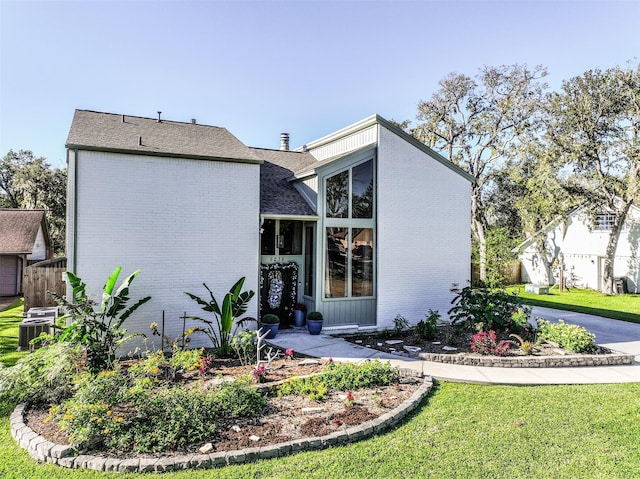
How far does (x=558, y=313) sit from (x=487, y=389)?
10591 mm

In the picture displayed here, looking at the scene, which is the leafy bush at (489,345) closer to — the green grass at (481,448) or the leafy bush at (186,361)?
the green grass at (481,448)

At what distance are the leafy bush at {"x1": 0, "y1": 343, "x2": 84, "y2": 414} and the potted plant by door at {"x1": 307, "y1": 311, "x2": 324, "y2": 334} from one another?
19.4 ft

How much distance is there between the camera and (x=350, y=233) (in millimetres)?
11969

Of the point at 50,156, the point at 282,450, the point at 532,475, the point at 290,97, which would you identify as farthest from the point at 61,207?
the point at 532,475

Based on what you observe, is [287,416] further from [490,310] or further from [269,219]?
[269,219]

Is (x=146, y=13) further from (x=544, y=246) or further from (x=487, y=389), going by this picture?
(x=544, y=246)

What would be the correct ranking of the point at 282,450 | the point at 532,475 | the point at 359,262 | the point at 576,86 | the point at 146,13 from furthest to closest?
the point at 576,86
the point at 359,262
the point at 146,13
the point at 282,450
the point at 532,475

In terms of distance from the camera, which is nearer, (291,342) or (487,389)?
(487,389)

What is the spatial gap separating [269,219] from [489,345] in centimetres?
693

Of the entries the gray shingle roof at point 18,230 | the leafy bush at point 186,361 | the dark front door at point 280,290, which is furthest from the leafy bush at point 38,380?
the gray shingle roof at point 18,230

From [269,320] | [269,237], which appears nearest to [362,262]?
[269,237]

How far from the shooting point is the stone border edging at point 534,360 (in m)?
8.62

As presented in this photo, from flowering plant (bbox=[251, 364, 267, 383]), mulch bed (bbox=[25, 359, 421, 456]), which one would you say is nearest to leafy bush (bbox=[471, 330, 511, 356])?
mulch bed (bbox=[25, 359, 421, 456])

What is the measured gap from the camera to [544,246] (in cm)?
2656
